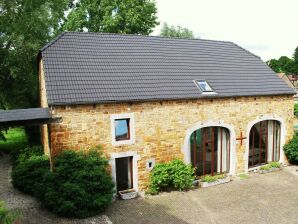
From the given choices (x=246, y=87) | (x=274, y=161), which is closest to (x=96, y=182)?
(x=246, y=87)

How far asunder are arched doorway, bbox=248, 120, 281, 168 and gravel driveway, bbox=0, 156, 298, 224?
2.13 meters

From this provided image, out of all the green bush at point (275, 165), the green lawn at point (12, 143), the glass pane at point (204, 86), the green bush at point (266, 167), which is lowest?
the green bush at point (266, 167)

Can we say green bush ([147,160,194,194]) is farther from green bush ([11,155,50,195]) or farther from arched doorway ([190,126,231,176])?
green bush ([11,155,50,195])

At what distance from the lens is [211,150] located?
1430cm

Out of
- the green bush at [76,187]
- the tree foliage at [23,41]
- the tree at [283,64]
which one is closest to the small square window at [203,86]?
the green bush at [76,187]

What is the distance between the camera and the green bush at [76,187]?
9.88 metres

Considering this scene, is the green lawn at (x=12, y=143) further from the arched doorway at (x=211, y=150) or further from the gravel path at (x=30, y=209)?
the arched doorway at (x=211, y=150)

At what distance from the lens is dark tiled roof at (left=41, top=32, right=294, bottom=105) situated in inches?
461

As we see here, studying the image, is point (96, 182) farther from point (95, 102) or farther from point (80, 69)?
point (80, 69)

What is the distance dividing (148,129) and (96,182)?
129 inches

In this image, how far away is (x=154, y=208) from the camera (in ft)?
36.8

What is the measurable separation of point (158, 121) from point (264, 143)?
6947 mm

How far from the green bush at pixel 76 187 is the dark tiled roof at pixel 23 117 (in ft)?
4.96

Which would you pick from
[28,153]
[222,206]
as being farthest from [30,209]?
[222,206]
